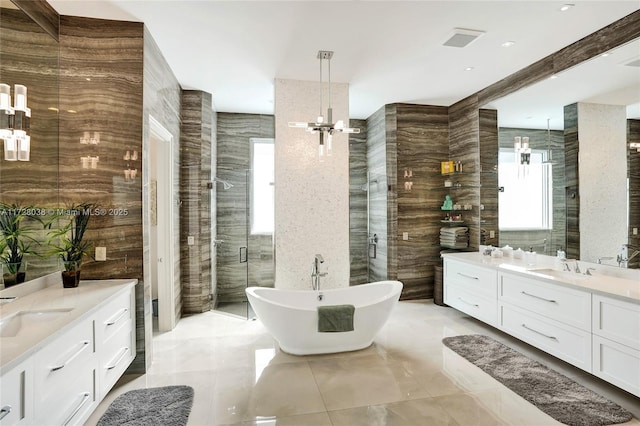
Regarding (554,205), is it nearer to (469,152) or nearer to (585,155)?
(585,155)

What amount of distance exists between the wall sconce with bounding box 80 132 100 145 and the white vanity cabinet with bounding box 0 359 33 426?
6.23 feet

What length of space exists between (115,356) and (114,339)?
0.13 m

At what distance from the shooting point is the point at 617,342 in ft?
8.14

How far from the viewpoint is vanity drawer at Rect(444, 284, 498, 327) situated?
3.81 m

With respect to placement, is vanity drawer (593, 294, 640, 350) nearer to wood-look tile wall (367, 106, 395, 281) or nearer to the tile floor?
the tile floor

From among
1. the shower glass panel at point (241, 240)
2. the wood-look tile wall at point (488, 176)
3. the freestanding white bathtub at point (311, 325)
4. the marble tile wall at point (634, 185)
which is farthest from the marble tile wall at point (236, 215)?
the marble tile wall at point (634, 185)

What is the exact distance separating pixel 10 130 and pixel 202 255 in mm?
2700

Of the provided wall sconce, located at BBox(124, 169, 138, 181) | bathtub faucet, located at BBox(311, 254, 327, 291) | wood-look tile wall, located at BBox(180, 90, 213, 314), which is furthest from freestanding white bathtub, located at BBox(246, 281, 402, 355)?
wall sconce, located at BBox(124, 169, 138, 181)

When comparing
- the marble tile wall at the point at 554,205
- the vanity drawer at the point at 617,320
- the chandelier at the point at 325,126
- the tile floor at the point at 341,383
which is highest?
the chandelier at the point at 325,126

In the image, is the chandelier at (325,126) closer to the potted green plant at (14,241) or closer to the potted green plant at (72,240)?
the potted green plant at (72,240)

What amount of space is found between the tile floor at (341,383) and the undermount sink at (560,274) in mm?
793

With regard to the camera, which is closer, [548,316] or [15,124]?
[15,124]

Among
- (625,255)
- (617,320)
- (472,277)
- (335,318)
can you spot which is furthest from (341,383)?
(625,255)

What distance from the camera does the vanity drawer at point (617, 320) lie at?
2359mm
